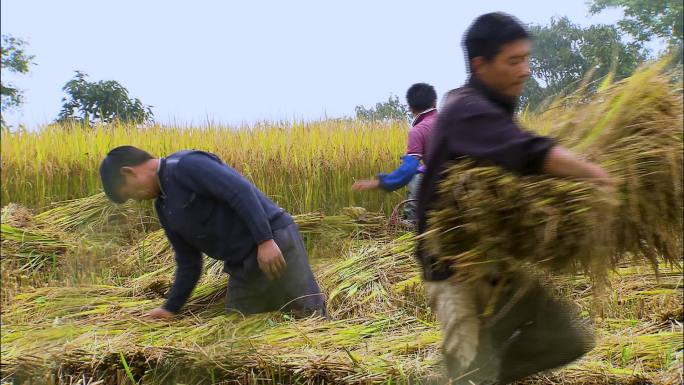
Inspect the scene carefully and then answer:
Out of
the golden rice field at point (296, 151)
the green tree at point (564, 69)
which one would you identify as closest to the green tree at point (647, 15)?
the golden rice field at point (296, 151)

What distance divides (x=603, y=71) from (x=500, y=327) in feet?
3.69

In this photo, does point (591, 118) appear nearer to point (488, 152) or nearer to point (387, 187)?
point (488, 152)

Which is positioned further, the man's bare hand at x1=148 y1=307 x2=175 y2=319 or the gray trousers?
the man's bare hand at x1=148 y1=307 x2=175 y2=319

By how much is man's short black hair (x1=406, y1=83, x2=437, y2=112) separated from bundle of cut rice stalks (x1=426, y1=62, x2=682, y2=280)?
95.9 inches

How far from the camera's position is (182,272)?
3.32 meters

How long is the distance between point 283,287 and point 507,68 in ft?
5.94

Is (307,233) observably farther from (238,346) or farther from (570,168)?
(570,168)

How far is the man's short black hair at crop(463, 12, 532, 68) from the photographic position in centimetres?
192

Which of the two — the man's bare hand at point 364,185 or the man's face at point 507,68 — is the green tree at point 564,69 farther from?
the man's bare hand at point 364,185

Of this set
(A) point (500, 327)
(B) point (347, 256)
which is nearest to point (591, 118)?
(A) point (500, 327)

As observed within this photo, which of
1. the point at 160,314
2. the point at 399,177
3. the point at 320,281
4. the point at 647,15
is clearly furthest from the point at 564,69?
the point at 647,15

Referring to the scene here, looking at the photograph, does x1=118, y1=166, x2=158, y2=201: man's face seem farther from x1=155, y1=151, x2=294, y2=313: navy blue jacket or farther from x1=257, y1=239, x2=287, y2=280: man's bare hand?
x1=257, y1=239, x2=287, y2=280: man's bare hand

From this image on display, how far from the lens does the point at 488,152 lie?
180 cm

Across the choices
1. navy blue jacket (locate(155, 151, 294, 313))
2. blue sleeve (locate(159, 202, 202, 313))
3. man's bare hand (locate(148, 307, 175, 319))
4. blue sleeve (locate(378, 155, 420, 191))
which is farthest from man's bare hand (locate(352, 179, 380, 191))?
man's bare hand (locate(148, 307, 175, 319))
